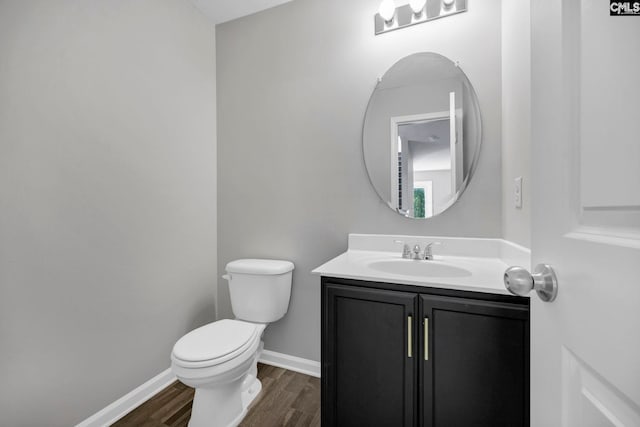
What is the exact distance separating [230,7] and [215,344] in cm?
219

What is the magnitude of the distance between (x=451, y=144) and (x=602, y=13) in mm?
1213

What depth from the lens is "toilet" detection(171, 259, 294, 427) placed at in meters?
1.23

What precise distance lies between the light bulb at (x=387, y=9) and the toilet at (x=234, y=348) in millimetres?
1598

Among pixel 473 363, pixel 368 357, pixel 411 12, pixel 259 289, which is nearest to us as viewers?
pixel 473 363

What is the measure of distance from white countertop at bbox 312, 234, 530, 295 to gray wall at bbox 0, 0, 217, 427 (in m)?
1.12

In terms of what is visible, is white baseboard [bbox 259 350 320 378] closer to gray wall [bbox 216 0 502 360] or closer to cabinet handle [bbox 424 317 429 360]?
gray wall [bbox 216 0 502 360]

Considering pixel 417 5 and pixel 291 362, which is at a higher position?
pixel 417 5

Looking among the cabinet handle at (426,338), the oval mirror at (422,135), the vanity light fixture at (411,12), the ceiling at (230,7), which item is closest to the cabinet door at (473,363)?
the cabinet handle at (426,338)

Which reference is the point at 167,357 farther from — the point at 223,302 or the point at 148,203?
the point at 148,203

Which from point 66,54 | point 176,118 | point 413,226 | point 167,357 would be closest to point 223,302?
point 167,357

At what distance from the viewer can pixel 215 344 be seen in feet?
4.39

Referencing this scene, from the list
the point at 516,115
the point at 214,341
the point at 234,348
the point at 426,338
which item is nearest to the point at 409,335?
the point at 426,338

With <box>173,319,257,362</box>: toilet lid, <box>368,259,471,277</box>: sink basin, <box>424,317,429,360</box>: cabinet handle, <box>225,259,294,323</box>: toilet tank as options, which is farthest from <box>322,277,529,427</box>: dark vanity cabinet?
<box>225,259,294,323</box>: toilet tank

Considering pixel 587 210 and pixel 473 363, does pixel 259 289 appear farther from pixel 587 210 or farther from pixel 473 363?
pixel 587 210
